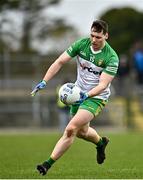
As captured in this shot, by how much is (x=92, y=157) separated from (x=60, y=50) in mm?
20171

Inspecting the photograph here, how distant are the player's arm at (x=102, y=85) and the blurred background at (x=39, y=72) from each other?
51.2 ft

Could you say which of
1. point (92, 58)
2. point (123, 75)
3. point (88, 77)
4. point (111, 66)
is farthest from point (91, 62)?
point (123, 75)

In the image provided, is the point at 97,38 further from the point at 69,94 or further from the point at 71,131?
the point at 71,131

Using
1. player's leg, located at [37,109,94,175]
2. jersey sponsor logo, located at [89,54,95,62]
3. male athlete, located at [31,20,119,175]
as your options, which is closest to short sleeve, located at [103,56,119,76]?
male athlete, located at [31,20,119,175]

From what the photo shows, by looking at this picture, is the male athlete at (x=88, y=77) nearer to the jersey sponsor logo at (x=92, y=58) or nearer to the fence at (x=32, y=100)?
the jersey sponsor logo at (x=92, y=58)

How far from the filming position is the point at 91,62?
1257 cm

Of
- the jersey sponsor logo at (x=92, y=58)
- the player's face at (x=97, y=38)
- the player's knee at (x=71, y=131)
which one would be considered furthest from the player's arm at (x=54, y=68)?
the player's knee at (x=71, y=131)

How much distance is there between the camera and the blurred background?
31.7m

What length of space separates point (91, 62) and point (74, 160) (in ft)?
12.4

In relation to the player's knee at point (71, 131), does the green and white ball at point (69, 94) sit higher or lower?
higher

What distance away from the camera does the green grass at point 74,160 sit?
1235 cm

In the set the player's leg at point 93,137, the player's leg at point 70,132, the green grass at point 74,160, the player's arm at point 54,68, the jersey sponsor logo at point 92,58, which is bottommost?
the green grass at point 74,160

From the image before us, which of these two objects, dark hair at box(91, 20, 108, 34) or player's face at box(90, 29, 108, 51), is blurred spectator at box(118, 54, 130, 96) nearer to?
player's face at box(90, 29, 108, 51)

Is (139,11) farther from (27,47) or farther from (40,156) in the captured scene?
(40,156)
